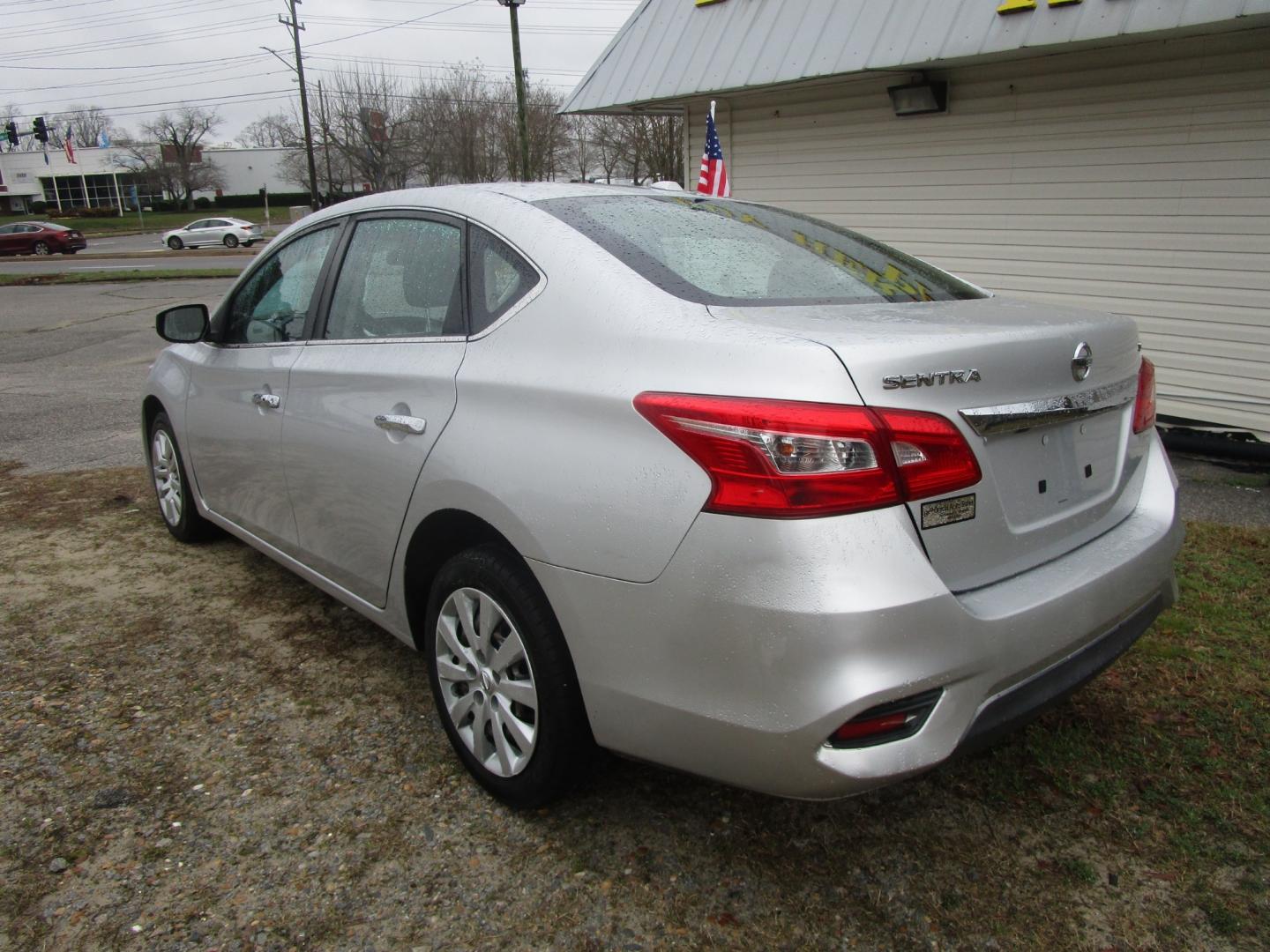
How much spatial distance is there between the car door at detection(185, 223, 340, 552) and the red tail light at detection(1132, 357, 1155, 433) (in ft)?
8.69

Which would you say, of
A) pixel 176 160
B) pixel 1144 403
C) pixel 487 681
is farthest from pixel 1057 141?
pixel 176 160

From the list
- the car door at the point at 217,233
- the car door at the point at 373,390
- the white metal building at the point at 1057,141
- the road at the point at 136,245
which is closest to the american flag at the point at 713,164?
the white metal building at the point at 1057,141

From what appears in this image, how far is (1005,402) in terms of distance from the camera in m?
2.07

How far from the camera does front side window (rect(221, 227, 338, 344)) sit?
3.49 meters

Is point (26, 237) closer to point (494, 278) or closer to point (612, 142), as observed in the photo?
point (612, 142)

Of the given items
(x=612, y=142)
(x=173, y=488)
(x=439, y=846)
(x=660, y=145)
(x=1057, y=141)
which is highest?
(x=612, y=142)

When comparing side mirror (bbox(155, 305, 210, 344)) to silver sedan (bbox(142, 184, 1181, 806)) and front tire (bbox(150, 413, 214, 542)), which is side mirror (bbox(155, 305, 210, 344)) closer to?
front tire (bbox(150, 413, 214, 542))

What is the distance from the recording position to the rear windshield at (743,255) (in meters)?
2.41

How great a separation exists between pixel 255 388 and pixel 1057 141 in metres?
6.19

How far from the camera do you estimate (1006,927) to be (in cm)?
215

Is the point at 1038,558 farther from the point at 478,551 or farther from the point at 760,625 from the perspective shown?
the point at 478,551

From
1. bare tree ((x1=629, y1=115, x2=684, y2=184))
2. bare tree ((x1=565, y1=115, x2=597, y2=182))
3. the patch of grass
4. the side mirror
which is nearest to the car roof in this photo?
the side mirror

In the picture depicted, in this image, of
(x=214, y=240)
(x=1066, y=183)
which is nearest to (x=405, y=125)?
(x=214, y=240)

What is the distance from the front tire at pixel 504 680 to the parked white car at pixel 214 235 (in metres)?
42.6
